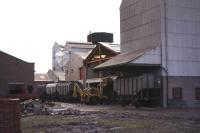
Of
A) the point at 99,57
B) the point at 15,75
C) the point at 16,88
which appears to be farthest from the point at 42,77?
the point at 99,57

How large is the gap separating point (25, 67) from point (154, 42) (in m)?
27.7

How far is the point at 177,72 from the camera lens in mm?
40344

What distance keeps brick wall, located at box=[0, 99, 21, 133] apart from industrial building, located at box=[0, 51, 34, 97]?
47475 millimetres

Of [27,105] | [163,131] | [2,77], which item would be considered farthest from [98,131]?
[2,77]

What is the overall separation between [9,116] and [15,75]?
164 ft

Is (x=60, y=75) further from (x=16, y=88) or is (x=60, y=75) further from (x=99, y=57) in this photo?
(x=99, y=57)

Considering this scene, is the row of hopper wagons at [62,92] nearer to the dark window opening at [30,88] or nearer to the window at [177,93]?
the dark window opening at [30,88]

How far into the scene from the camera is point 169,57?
40188 mm

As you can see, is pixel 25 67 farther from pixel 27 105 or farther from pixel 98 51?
pixel 27 105

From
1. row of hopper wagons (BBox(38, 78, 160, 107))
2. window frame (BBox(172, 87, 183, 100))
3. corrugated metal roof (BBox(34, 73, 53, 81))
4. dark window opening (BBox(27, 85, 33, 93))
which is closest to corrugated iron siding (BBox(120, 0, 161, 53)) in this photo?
window frame (BBox(172, 87, 183, 100))

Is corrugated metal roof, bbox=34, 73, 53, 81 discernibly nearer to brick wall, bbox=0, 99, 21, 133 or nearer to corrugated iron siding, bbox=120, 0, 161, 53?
corrugated iron siding, bbox=120, 0, 161, 53

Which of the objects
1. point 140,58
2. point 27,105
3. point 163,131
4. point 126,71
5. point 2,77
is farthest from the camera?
point 2,77

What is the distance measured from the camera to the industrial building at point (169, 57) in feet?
130

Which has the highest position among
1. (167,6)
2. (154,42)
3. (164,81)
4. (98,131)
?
(167,6)
